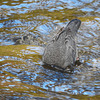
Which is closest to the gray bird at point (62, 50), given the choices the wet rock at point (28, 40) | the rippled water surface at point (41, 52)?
the rippled water surface at point (41, 52)

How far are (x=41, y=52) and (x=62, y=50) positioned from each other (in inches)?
47.5

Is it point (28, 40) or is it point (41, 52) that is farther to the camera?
point (28, 40)

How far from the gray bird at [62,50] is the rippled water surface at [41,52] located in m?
0.24

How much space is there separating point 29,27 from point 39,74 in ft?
13.0

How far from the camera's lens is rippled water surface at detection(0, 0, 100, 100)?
5.65 meters

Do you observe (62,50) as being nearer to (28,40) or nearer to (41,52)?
(41,52)

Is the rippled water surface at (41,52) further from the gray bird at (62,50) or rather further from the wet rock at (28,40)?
the gray bird at (62,50)

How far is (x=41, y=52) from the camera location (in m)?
7.98

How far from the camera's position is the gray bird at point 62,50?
22.7 ft

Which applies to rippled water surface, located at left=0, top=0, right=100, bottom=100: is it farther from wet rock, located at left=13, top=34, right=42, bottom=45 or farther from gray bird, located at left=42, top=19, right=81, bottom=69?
gray bird, located at left=42, top=19, right=81, bottom=69

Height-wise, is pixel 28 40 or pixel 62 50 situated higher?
pixel 62 50

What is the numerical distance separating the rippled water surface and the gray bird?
9.3 inches

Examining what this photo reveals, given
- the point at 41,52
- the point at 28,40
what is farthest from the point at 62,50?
the point at 28,40

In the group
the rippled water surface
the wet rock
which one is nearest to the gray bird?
the rippled water surface
